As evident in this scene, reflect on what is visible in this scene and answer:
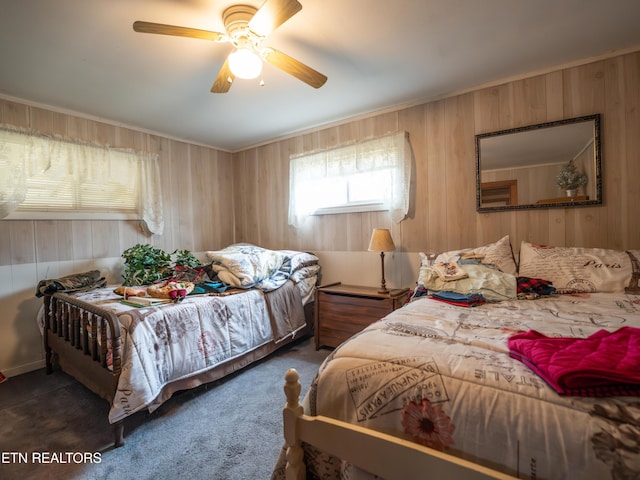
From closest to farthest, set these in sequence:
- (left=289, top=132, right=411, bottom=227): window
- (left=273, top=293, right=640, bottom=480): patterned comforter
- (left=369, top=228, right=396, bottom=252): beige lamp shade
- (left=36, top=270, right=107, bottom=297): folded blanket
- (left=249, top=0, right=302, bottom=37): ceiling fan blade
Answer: (left=273, top=293, right=640, bottom=480): patterned comforter < (left=249, top=0, right=302, bottom=37): ceiling fan blade < (left=36, top=270, right=107, bottom=297): folded blanket < (left=369, top=228, right=396, bottom=252): beige lamp shade < (left=289, top=132, right=411, bottom=227): window

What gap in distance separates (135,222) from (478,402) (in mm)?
3503

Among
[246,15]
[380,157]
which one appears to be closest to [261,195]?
[380,157]

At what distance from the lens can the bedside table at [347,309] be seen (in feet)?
8.31

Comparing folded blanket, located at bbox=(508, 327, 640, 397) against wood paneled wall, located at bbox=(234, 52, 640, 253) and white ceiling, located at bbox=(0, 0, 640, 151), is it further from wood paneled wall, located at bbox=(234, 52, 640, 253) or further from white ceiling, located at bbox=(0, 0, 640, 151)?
white ceiling, located at bbox=(0, 0, 640, 151)

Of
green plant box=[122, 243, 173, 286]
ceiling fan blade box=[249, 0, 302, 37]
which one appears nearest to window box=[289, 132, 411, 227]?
green plant box=[122, 243, 173, 286]

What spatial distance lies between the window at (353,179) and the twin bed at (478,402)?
67.7 inches

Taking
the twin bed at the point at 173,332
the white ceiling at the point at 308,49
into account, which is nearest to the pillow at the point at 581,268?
the white ceiling at the point at 308,49

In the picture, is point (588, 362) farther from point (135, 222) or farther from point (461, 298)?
point (135, 222)

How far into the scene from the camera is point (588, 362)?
784mm

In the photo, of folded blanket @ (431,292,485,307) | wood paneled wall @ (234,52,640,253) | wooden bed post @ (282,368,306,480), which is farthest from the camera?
wood paneled wall @ (234,52,640,253)

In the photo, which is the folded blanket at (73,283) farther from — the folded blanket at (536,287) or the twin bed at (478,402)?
the folded blanket at (536,287)

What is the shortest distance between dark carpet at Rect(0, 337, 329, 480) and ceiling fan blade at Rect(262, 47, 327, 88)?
2.12 meters

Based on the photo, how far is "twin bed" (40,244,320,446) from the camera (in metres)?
1.69

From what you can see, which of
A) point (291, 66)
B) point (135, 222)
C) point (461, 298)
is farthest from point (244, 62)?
point (135, 222)
